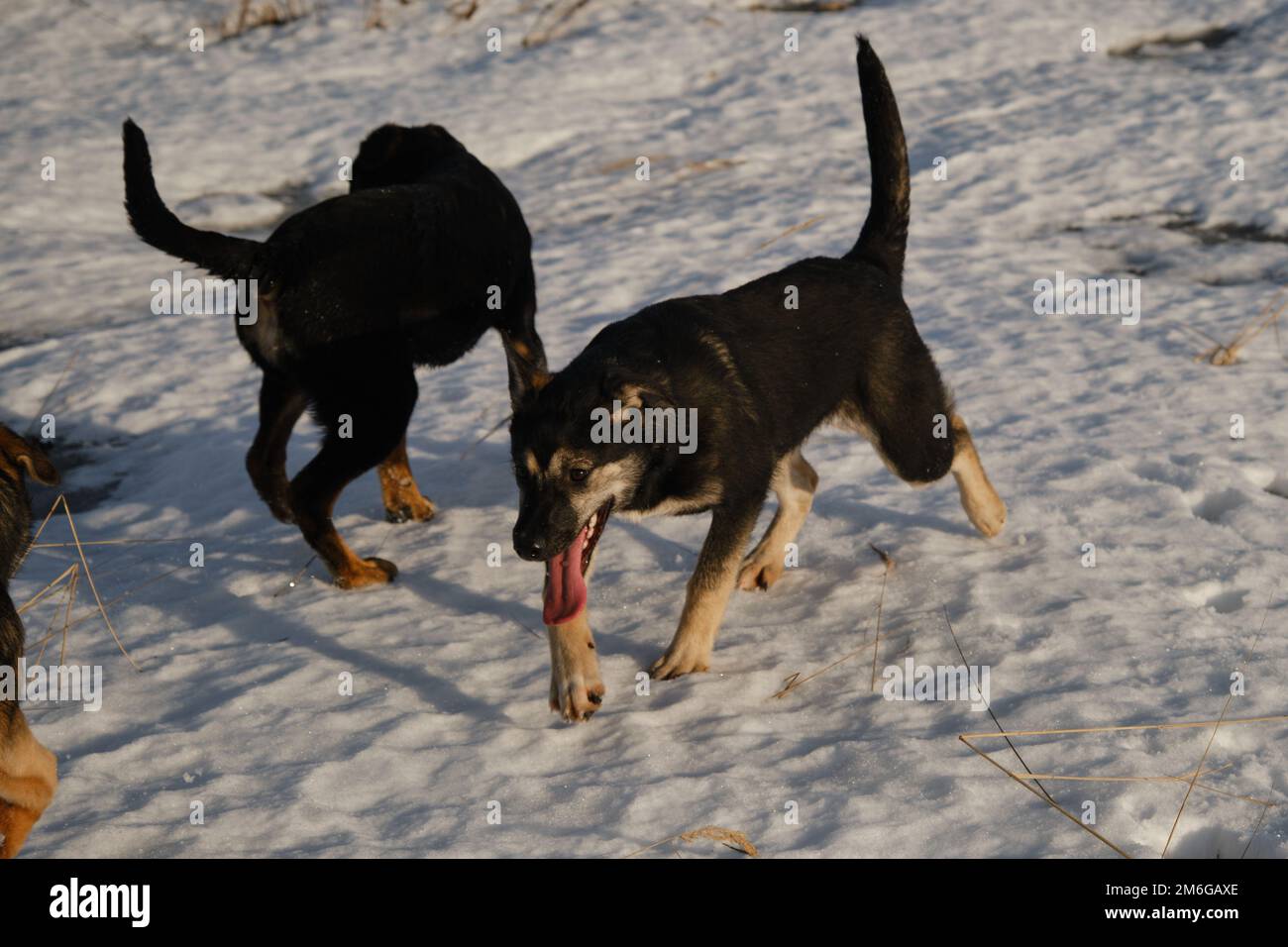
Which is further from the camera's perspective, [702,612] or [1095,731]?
[702,612]

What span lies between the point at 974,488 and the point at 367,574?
8.22 ft

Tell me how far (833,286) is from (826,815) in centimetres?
201

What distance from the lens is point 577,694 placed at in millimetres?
3941

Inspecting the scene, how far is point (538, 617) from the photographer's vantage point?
A: 4746mm

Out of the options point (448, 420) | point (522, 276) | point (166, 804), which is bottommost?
point (448, 420)

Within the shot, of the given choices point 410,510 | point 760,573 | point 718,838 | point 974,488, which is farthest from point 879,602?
point 410,510

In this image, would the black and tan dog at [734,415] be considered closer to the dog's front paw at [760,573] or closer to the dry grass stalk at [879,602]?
the dog's front paw at [760,573]

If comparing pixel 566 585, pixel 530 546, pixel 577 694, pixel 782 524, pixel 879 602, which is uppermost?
pixel 530 546

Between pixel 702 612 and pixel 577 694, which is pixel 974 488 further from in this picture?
pixel 577 694

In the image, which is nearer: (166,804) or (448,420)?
(166,804)

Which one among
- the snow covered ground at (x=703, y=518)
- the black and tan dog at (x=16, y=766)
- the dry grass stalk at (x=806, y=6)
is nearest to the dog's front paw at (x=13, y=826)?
the black and tan dog at (x=16, y=766)

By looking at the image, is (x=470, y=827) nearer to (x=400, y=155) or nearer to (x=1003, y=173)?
(x=400, y=155)
